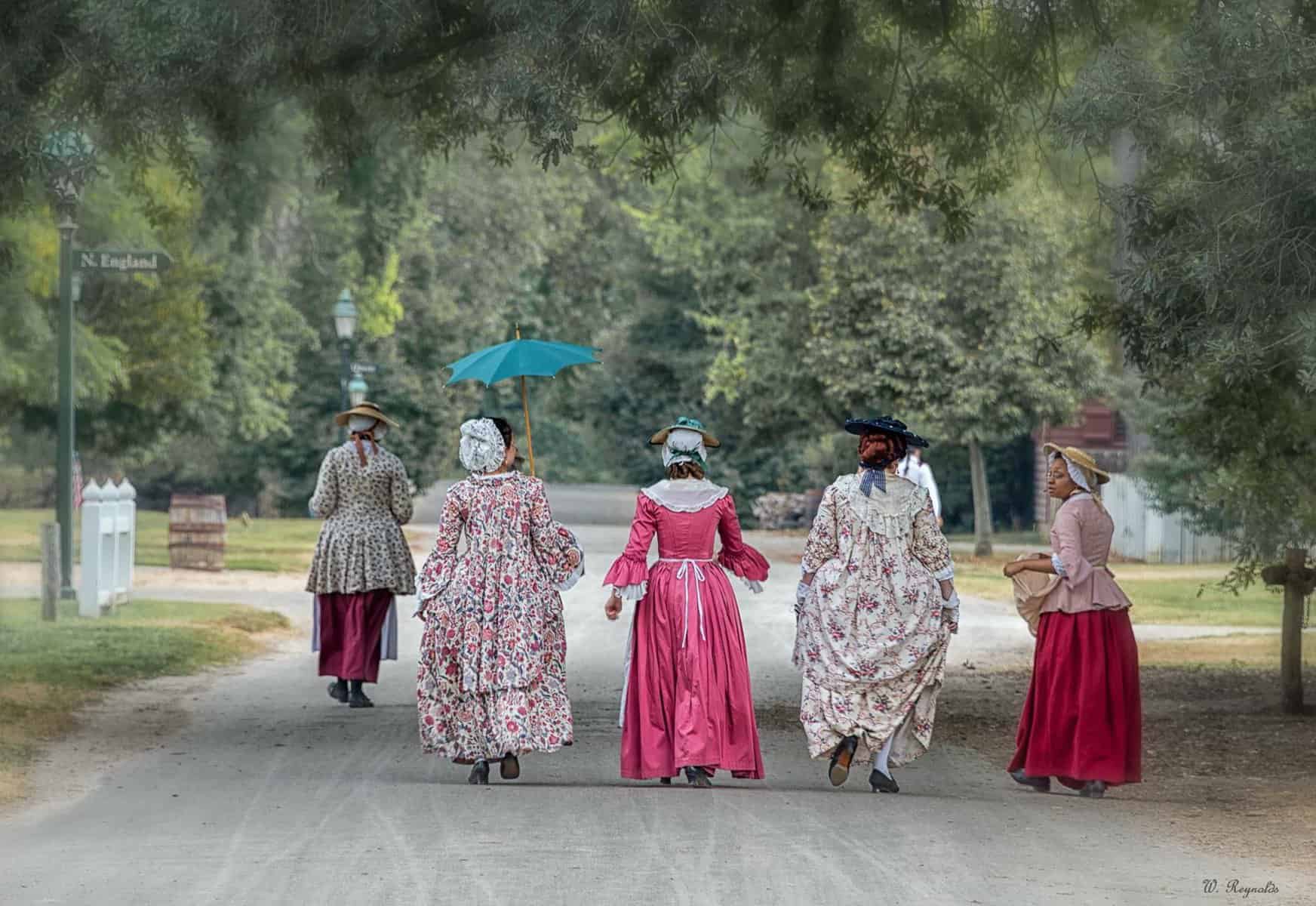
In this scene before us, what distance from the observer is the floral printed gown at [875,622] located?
10.6 metres

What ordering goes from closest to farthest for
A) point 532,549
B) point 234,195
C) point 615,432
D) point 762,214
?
point 532,549, point 234,195, point 762,214, point 615,432

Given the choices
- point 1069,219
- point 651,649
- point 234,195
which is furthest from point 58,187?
point 1069,219

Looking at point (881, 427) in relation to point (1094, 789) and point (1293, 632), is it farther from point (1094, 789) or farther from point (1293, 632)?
point (1293, 632)

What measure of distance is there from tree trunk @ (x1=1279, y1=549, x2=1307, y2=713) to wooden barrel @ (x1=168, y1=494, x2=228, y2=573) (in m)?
17.7

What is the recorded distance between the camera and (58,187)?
1241 centimetres

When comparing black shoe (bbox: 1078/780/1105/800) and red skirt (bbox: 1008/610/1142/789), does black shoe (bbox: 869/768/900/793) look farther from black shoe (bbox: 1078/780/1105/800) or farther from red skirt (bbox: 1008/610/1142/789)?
black shoe (bbox: 1078/780/1105/800)

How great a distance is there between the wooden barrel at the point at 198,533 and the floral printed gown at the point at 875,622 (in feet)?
64.1

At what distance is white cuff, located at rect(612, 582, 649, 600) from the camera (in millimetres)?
10586

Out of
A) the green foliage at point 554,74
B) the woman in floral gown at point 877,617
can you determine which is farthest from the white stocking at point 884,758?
the green foliage at point 554,74

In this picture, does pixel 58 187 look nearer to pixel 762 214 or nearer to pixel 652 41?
pixel 652 41

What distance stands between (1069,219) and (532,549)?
2417 cm

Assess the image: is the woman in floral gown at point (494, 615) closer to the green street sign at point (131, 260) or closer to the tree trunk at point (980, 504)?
the green street sign at point (131, 260)

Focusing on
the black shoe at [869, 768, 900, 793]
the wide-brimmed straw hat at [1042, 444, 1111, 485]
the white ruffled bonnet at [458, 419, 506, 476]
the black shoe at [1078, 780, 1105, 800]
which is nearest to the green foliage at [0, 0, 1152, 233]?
the white ruffled bonnet at [458, 419, 506, 476]

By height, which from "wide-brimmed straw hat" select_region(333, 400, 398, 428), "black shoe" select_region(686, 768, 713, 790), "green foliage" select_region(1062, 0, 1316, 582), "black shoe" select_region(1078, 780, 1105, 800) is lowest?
"black shoe" select_region(1078, 780, 1105, 800)
